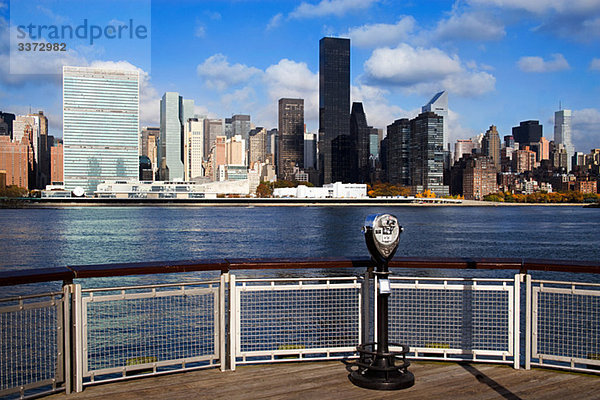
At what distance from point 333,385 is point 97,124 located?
626 feet

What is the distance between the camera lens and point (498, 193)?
19825cm

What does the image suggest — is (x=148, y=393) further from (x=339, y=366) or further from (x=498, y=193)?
(x=498, y=193)

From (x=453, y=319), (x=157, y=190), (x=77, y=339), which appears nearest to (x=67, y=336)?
(x=77, y=339)

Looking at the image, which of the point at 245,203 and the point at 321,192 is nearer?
the point at 245,203

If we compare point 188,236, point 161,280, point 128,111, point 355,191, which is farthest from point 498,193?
point 161,280

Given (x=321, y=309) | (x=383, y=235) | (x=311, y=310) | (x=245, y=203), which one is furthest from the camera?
(x=245, y=203)

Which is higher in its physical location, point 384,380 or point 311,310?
point 311,310

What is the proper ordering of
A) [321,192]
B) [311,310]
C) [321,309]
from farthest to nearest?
[321,192], [311,310], [321,309]

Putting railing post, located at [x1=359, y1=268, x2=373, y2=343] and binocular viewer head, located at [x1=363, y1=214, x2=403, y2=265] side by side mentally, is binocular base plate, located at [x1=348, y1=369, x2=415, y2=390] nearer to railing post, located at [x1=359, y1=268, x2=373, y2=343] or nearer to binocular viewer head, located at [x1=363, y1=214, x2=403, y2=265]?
railing post, located at [x1=359, y1=268, x2=373, y2=343]

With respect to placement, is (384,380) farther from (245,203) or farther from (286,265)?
(245,203)

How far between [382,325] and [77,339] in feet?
7.80

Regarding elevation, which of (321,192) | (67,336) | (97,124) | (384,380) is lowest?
(321,192)

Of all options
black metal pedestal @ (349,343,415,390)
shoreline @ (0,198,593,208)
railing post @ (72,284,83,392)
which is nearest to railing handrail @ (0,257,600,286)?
railing post @ (72,284,83,392)

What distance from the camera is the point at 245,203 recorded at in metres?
172
